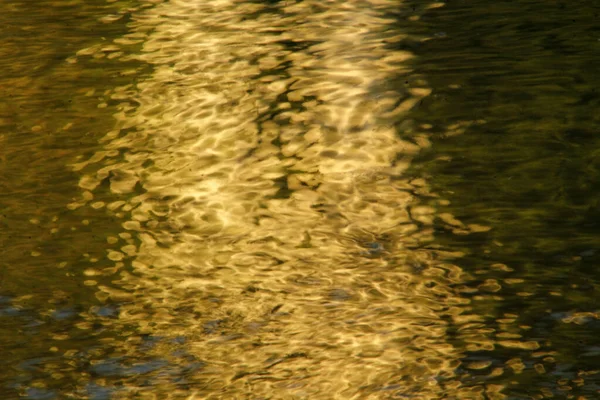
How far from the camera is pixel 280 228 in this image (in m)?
6.32

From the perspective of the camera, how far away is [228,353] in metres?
4.85

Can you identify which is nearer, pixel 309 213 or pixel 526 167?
pixel 309 213

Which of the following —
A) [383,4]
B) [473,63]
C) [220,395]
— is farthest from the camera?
[383,4]

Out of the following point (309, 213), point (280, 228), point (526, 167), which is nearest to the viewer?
point (280, 228)

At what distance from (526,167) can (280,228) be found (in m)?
1.73

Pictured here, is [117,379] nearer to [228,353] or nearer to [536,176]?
[228,353]

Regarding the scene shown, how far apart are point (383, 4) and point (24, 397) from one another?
28.5ft

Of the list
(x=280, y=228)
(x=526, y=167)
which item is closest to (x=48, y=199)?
(x=280, y=228)

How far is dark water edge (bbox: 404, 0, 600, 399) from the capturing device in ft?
15.5

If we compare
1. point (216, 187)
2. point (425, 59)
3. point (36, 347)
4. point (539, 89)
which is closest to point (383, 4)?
point (425, 59)

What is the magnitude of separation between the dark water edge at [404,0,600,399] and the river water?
19 millimetres

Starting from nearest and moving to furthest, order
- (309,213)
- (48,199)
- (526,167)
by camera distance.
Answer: (309,213) < (526,167) < (48,199)

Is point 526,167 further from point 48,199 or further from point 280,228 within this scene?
point 48,199

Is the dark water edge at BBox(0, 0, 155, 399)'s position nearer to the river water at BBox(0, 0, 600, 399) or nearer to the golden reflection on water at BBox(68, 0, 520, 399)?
the river water at BBox(0, 0, 600, 399)
